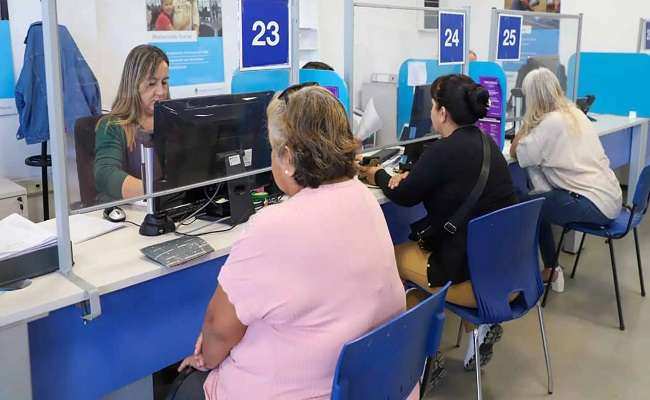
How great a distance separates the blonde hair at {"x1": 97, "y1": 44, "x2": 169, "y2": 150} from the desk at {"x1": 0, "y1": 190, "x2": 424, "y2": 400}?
0.42 m

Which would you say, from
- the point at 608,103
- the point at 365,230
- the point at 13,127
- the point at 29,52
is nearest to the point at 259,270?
the point at 365,230

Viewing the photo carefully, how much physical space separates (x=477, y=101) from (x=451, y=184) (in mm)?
309

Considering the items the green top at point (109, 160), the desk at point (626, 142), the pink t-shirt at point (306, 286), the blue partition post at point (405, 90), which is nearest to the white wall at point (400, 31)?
the desk at point (626, 142)

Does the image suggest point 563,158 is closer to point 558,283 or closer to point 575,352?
point 558,283

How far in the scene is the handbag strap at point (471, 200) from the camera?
2031 mm

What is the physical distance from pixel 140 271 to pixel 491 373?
1470 mm

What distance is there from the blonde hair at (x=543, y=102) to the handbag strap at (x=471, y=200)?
982 millimetres

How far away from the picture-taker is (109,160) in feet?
6.17

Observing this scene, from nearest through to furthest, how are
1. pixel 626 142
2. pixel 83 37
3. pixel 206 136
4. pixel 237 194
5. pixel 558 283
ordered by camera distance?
pixel 206 136
pixel 237 194
pixel 558 283
pixel 83 37
pixel 626 142

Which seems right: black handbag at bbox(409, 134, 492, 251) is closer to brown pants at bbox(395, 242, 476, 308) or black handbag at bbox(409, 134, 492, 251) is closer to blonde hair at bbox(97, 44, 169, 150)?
brown pants at bbox(395, 242, 476, 308)

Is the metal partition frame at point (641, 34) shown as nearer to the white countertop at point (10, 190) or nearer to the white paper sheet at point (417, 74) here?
the white paper sheet at point (417, 74)

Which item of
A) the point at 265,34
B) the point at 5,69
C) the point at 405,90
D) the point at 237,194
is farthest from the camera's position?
the point at 5,69

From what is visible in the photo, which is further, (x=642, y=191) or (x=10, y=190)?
(x=10, y=190)

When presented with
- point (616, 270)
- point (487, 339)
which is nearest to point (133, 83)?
point (487, 339)
